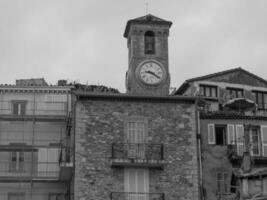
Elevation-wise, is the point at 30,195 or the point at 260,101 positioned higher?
the point at 260,101

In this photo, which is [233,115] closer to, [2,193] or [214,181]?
[214,181]

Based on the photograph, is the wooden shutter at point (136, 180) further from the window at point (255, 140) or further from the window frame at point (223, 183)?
the window at point (255, 140)

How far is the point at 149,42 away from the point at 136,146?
289 inches

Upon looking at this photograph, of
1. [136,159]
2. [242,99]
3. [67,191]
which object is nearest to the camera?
[136,159]

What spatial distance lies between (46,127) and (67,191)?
4.57 metres

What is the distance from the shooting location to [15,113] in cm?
4784

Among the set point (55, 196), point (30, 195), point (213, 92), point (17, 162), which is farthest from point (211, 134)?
point (17, 162)

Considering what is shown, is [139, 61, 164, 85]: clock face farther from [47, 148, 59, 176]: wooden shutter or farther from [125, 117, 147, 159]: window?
[47, 148, 59, 176]: wooden shutter

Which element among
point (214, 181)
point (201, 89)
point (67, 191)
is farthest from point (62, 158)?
point (201, 89)

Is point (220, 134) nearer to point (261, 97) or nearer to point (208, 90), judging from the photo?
point (208, 90)

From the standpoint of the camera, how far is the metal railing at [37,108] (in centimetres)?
4753

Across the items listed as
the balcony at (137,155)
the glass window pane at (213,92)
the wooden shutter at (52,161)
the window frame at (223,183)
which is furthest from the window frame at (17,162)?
the glass window pane at (213,92)

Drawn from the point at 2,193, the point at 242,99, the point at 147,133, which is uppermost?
the point at 242,99

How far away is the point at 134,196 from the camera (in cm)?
4138
